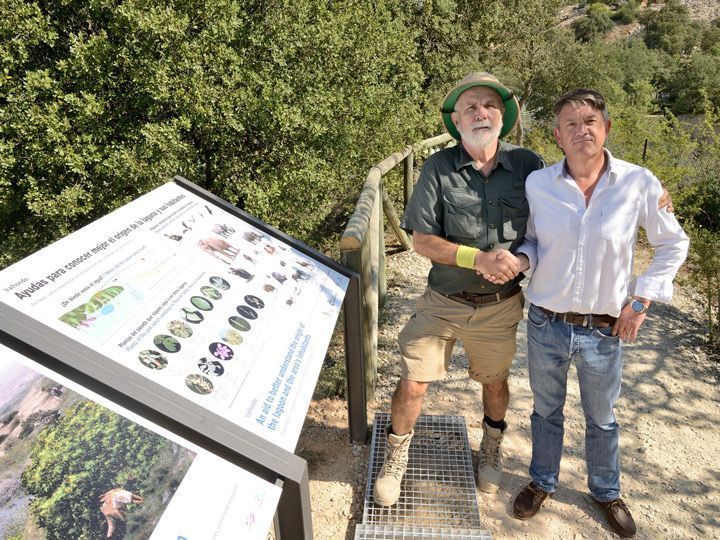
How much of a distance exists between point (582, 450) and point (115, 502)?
287 centimetres

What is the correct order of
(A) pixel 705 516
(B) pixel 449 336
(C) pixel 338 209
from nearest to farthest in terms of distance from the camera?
(B) pixel 449 336, (A) pixel 705 516, (C) pixel 338 209

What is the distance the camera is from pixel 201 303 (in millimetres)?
1595

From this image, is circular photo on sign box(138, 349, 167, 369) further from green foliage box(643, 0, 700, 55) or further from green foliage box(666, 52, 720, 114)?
green foliage box(643, 0, 700, 55)

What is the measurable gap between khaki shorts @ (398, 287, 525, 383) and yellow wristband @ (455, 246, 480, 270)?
0.31 meters

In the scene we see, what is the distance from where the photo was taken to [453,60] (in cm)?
930

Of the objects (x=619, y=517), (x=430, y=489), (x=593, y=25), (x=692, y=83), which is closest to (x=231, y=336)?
(x=430, y=489)

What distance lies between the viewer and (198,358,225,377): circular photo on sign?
4.50 feet

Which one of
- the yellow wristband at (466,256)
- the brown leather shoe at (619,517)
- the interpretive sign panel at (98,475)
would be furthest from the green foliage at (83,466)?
the brown leather shoe at (619,517)

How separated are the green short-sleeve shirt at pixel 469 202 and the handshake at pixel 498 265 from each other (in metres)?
0.14

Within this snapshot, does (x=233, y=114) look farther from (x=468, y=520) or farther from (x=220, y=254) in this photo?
(x=468, y=520)

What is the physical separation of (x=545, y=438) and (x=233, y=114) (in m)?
2.95

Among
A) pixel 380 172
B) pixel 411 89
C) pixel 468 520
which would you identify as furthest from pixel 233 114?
pixel 468 520

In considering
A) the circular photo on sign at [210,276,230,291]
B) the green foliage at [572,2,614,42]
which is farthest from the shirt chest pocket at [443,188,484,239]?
the green foliage at [572,2,614,42]

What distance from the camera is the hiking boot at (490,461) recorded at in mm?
2799
